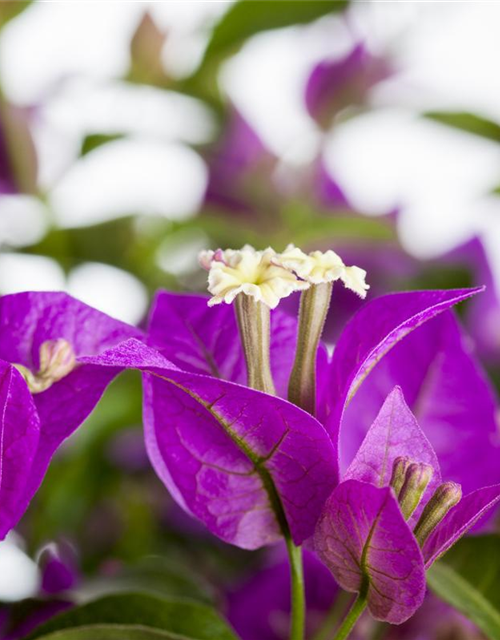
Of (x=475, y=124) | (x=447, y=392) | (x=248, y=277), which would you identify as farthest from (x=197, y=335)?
(x=475, y=124)

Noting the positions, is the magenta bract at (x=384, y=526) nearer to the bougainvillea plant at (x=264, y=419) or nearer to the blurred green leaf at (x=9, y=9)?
the bougainvillea plant at (x=264, y=419)

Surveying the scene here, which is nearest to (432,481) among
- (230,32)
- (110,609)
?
(110,609)

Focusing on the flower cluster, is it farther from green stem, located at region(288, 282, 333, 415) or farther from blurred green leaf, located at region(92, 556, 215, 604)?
blurred green leaf, located at region(92, 556, 215, 604)

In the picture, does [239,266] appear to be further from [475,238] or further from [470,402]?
[475,238]

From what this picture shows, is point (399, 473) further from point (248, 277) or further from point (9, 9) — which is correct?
point (9, 9)

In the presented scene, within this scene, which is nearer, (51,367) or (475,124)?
(51,367)

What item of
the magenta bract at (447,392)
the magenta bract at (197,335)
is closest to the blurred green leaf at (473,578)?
the magenta bract at (447,392)

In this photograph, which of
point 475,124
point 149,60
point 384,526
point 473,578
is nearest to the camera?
point 384,526

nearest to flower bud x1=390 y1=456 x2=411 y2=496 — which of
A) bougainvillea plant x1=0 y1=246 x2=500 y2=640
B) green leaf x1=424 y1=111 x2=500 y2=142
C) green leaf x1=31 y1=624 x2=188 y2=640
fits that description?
bougainvillea plant x1=0 y1=246 x2=500 y2=640
